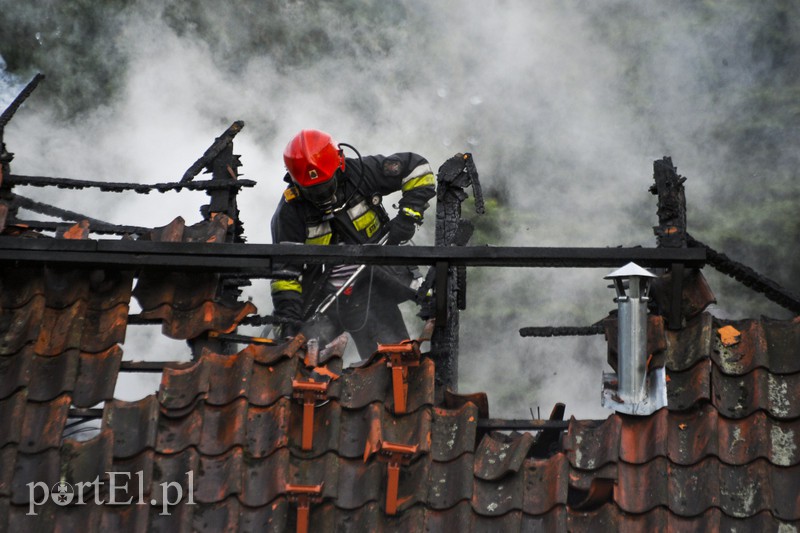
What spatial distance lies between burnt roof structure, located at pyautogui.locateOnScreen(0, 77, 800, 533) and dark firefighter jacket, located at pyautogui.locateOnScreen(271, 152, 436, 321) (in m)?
2.99

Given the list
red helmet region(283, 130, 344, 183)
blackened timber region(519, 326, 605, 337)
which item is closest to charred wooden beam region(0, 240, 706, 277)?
blackened timber region(519, 326, 605, 337)

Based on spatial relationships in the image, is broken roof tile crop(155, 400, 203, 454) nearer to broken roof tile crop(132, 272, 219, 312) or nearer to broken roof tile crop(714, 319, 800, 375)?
broken roof tile crop(132, 272, 219, 312)

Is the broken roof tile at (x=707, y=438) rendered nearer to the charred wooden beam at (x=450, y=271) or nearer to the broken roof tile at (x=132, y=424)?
the charred wooden beam at (x=450, y=271)

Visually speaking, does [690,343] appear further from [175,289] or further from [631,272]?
[175,289]

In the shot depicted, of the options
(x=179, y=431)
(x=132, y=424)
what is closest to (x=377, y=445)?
(x=179, y=431)

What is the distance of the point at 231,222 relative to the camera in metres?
8.19

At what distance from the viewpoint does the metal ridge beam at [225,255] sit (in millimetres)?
7168

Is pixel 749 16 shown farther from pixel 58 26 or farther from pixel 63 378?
pixel 63 378

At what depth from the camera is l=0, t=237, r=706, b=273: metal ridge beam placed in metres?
7.17

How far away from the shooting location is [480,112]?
56.4 feet

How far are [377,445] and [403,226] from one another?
4.14 m

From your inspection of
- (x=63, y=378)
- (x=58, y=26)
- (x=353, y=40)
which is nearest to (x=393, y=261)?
(x=63, y=378)

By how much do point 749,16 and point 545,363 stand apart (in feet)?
17.8

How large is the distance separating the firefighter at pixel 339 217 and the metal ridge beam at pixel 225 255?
2810 millimetres
